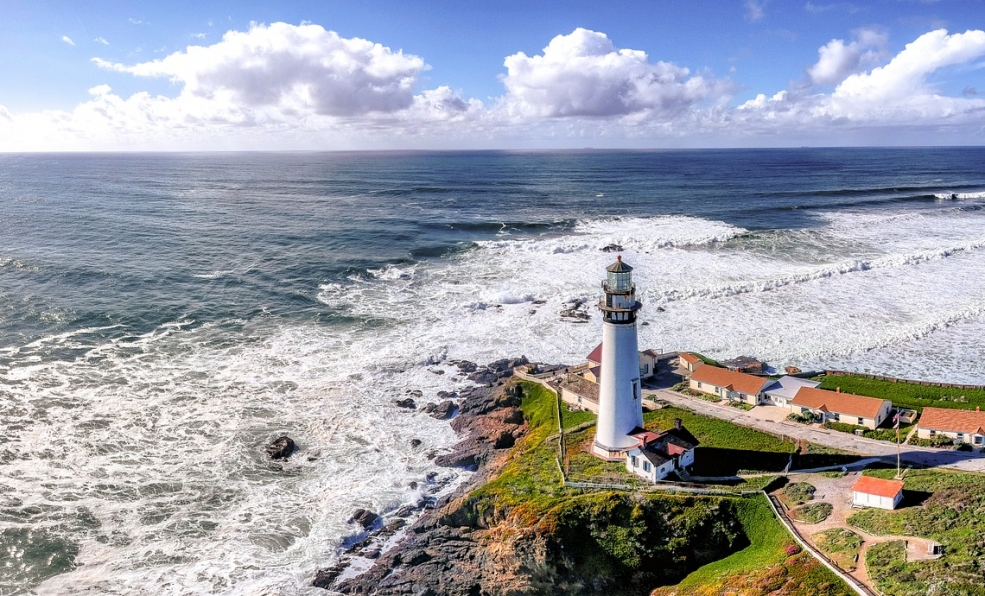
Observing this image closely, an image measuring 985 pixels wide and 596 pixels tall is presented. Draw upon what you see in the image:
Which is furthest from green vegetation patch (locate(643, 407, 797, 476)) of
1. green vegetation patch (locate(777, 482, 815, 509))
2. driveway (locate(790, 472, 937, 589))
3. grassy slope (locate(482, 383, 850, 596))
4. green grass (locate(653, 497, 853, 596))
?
green grass (locate(653, 497, 853, 596))

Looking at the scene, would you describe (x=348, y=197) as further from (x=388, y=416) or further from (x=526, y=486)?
(x=526, y=486)

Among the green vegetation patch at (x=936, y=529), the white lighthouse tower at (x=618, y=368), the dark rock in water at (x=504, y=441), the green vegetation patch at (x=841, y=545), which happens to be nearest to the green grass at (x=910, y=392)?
the green vegetation patch at (x=936, y=529)

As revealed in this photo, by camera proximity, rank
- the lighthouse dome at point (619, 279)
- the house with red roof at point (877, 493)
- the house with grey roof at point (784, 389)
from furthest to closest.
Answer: the house with grey roof at point (784, 389) → the lighthouse dome at point (619, 279) → the house with red roof at point (877, 493)

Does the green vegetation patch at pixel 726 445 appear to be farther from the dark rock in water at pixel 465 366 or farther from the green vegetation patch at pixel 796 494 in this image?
the dark rock in water at pixel 465 366

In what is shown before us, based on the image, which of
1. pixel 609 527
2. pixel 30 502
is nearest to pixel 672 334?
pixel 609 527

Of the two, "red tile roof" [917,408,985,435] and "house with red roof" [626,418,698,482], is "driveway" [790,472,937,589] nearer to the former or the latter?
"house with red roof" [626,418,698,482]

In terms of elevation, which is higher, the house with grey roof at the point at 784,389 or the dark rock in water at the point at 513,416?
the house with grey roof at the point at 784,389
